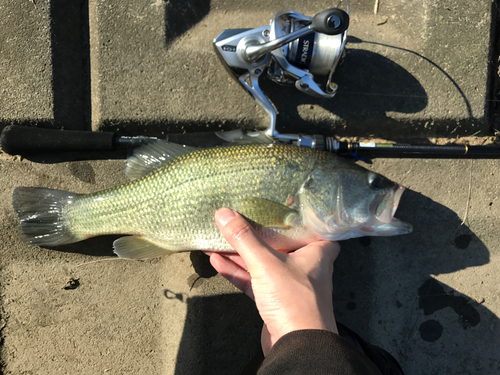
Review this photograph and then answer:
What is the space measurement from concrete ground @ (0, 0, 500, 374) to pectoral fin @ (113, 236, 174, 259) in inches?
13.5

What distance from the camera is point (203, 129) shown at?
2338 mm

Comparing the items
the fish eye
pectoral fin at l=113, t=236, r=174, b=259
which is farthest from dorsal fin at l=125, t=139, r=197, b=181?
the fish eye

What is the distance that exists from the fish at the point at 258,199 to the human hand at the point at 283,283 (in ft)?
0.49

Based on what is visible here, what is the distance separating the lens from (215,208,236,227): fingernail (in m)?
1.75

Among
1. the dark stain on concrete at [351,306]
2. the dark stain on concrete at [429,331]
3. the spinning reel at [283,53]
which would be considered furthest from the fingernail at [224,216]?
the dark stain on concrete at [429,331]

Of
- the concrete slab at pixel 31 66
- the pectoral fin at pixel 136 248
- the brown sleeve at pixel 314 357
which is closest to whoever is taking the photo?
the brown sleeve at pixel 314 357

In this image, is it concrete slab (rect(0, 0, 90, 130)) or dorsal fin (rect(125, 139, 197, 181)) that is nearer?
dorsal fin (rect(125, 139, 197, 181))

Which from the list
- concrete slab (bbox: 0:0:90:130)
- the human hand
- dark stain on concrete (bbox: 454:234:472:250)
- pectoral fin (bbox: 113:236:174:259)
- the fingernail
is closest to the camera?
the human hand

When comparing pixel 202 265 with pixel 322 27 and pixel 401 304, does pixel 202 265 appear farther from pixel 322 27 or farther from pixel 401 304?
pixel 322 27

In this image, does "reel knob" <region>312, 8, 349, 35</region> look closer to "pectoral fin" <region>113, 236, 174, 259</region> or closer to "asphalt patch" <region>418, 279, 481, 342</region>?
"pectoral fin" <region>113, 236, 174, 259</region>

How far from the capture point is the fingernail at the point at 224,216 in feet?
5.74

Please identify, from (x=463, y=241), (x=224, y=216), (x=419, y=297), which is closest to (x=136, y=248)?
(x=224, y=216)

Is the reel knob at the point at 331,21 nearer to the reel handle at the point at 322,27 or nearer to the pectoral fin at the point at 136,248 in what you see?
the reel handle at the point at 322,27

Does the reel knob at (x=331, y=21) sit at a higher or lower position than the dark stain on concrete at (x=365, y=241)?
higher
